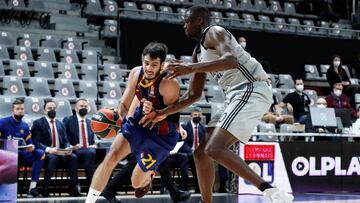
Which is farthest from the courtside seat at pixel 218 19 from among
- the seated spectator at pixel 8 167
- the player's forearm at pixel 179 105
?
the player's forearm at pixel 179 105

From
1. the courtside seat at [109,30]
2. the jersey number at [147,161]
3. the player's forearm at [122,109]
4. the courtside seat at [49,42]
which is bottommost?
the jersey number at [147,161]

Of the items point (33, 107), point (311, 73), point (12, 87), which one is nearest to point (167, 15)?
point (311, 73)

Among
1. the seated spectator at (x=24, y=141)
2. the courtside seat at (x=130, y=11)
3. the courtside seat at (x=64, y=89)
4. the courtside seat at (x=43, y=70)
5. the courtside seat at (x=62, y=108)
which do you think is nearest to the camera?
the seated spectator at (x=24, y=141)

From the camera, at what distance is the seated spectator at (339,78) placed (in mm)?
15477

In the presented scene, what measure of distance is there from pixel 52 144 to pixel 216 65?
5.60 m

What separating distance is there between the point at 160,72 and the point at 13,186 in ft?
12.3

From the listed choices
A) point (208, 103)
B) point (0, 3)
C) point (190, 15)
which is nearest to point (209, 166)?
point (190, 15)

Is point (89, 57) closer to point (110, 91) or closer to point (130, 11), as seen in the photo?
point (110, 91)

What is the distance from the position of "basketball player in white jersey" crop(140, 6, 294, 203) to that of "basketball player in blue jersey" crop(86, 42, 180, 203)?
139mm

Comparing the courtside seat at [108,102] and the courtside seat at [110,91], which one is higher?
the courtside seat at [110,91]

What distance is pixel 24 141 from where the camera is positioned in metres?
10.1

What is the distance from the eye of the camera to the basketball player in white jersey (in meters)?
5.45

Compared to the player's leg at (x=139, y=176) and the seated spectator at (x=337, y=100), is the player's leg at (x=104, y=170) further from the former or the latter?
the seated spectator at (x=337, y=100)

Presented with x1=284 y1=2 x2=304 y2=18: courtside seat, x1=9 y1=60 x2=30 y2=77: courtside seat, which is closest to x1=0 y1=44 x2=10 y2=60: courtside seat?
x1=9 y1=60 x2=30 y2=77: courtside seat
